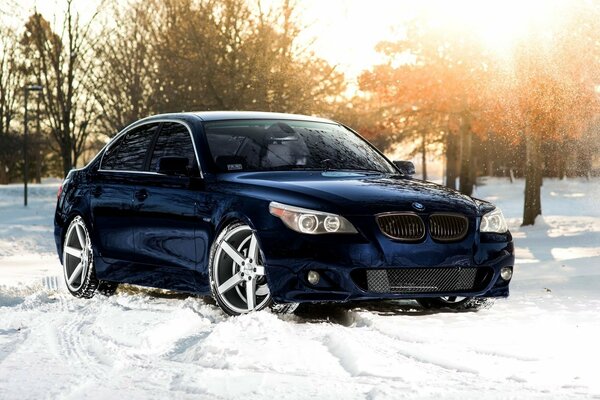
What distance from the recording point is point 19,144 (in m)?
76.2

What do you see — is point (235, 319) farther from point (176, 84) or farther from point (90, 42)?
point (90, 42)

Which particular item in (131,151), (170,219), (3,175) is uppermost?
(131,151)

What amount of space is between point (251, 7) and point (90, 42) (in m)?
11.7

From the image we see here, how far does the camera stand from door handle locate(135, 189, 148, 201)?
8984 millimetres

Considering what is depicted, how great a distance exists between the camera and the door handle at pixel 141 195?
898 cm

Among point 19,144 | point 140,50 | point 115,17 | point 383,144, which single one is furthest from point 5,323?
point 19,144

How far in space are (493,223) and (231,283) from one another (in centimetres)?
189

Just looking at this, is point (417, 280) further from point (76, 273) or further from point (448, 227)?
point (76, 273)

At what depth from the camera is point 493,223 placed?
805cm

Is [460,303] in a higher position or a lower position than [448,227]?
lower

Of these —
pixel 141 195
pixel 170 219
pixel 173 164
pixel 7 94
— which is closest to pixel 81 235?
pixel 141 195

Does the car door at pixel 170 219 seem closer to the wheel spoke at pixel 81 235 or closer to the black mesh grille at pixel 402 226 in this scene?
the wheel spoke at pixel 81 235

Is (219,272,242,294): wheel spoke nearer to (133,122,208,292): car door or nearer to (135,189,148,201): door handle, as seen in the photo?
(133,122,208,292): car door

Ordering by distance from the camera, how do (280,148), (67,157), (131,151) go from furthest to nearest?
(67,157) < (131,151) < (280,148)
